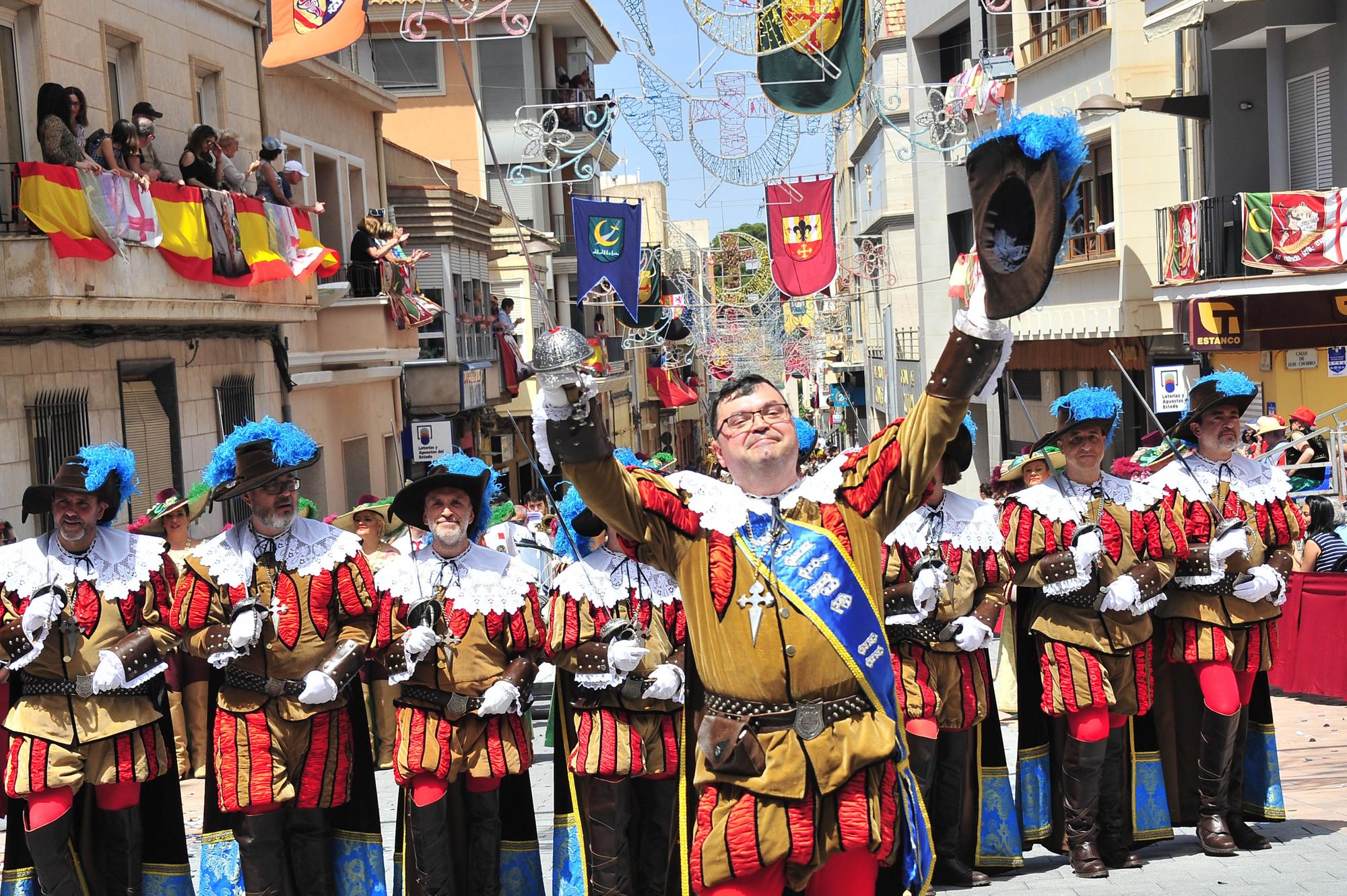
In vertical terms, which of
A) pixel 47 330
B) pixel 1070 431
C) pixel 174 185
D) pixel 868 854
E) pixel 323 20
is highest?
pixel 323 20

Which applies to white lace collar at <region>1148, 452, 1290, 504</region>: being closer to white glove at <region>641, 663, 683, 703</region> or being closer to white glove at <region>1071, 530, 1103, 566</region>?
white glove at <region>1071, 530, 1103, 566</region>

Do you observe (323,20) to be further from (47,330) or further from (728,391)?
(728,391)

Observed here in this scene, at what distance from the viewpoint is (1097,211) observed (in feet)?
78.3

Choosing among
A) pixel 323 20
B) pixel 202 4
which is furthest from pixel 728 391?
pixel 202 4

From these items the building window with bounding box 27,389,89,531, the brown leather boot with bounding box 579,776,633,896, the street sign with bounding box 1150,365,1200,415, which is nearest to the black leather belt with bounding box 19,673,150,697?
the brown leather boot with bounding box 579,776,633,896

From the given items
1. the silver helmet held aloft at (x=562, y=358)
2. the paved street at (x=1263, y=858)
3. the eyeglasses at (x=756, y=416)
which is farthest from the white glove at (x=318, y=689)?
the silver helmet held aloft at (x=562, y=358)

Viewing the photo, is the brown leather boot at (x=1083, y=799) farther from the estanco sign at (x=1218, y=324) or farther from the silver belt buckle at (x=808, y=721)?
the estanco sign at (x=1218, y=324)

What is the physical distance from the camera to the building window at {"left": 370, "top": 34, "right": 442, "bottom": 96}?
114 feet

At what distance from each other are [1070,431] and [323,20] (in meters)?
9.00

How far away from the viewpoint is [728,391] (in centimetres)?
448

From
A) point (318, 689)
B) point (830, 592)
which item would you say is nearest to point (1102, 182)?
point (318, 689)

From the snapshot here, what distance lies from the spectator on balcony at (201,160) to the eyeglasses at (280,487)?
381 inches

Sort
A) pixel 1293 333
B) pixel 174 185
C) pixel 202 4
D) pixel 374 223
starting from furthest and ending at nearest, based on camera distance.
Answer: pixel 374 223 → pixel 1293 333 → pixel 202 4 → pixel 174 185

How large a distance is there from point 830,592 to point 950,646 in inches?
104
